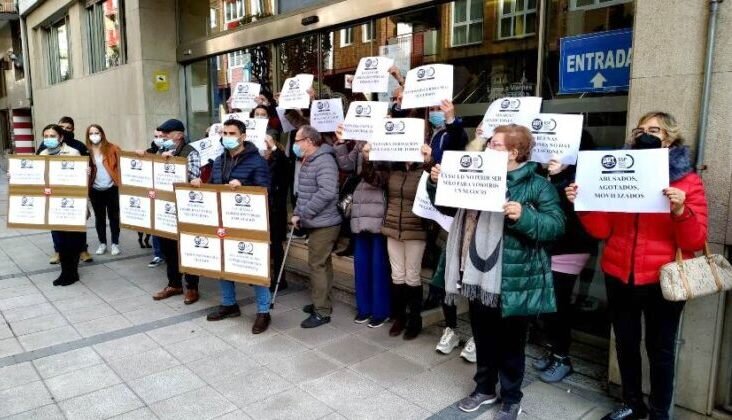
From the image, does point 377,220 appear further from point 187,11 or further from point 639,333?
point 187,11

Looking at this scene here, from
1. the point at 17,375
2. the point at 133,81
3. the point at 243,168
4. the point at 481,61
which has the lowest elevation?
the point at 17,375

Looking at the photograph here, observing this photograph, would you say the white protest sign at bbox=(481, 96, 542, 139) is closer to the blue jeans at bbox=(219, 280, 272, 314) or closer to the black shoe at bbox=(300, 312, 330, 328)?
the black shoe at bbox=(300, 312, 330, 328)

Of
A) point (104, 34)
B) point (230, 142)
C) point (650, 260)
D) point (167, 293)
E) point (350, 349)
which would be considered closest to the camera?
point (650, 260)

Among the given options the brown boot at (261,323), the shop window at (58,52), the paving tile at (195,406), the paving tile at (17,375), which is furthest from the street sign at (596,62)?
the shop window at (58,52)

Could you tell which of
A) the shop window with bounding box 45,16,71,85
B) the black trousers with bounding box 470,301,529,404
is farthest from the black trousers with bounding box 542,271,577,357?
the shop window with bounding box 45,16,71,85

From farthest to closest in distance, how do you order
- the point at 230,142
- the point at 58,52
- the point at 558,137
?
the point at 58,52 → the point at 230,142 → the point at 558,137

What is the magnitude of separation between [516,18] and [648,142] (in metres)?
2.50

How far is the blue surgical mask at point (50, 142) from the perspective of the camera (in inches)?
251

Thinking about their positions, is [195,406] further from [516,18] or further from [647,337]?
[516,18]

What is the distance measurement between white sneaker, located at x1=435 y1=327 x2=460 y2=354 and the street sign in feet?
7.31

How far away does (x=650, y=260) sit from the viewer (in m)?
3.05

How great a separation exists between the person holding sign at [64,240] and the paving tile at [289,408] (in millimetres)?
4017

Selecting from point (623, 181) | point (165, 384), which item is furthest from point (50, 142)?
point (623, 181)

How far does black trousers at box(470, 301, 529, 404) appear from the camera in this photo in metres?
3.29
